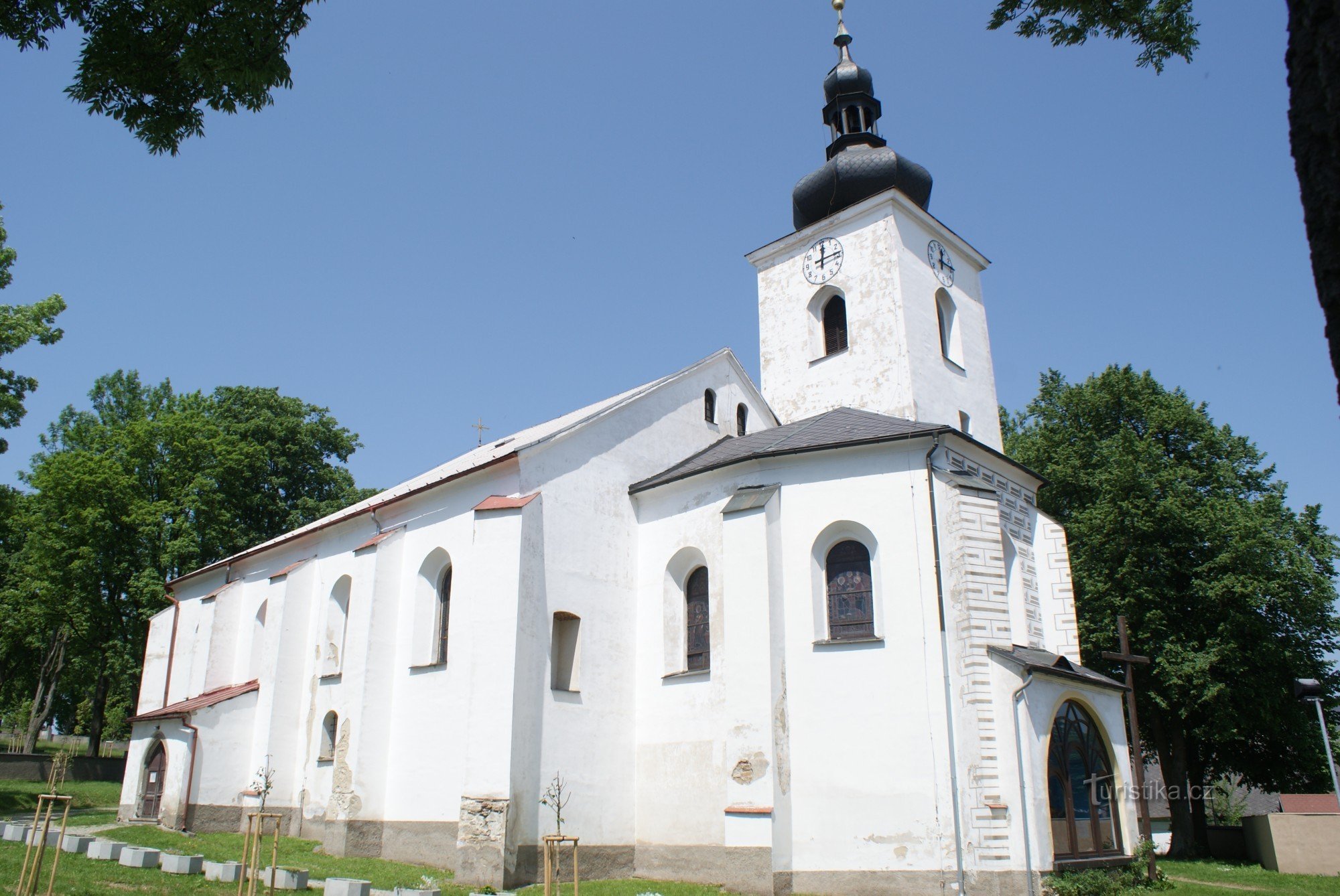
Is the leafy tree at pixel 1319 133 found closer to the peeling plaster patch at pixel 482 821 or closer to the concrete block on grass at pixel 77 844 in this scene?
the peeling plaster patch at pixel 482 821

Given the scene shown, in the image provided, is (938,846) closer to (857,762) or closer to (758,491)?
(857,762)

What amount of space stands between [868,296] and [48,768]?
Result: 3231cm

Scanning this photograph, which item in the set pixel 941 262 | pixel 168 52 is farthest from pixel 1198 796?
pixel 168 52

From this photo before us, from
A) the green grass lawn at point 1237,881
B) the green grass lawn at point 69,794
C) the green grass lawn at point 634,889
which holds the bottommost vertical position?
the green grass lawn at point 1237,881

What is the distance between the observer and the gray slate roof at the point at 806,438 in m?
16.6

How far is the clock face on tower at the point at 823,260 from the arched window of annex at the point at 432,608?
35.7ft

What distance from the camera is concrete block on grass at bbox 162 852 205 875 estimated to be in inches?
543

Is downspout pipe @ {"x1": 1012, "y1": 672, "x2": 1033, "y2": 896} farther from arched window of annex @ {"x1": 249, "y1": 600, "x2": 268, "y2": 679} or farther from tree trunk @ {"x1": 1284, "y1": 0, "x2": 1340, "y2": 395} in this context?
arched window of annex @ {"x1": 249, "y1": 600, "x2": 268, "y2": 679}

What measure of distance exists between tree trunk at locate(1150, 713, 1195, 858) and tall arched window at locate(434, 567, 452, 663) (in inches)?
779

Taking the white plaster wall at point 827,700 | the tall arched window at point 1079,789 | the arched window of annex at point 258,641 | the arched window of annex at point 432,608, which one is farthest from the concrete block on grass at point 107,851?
the tall arched window at point 1079,789

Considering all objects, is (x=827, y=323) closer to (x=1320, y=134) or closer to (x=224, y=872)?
(x=224, y=872)

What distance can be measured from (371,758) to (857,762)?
374 inches

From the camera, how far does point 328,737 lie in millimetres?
21188

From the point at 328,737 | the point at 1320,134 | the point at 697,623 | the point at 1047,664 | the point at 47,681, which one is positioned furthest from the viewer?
the point at 47,681
